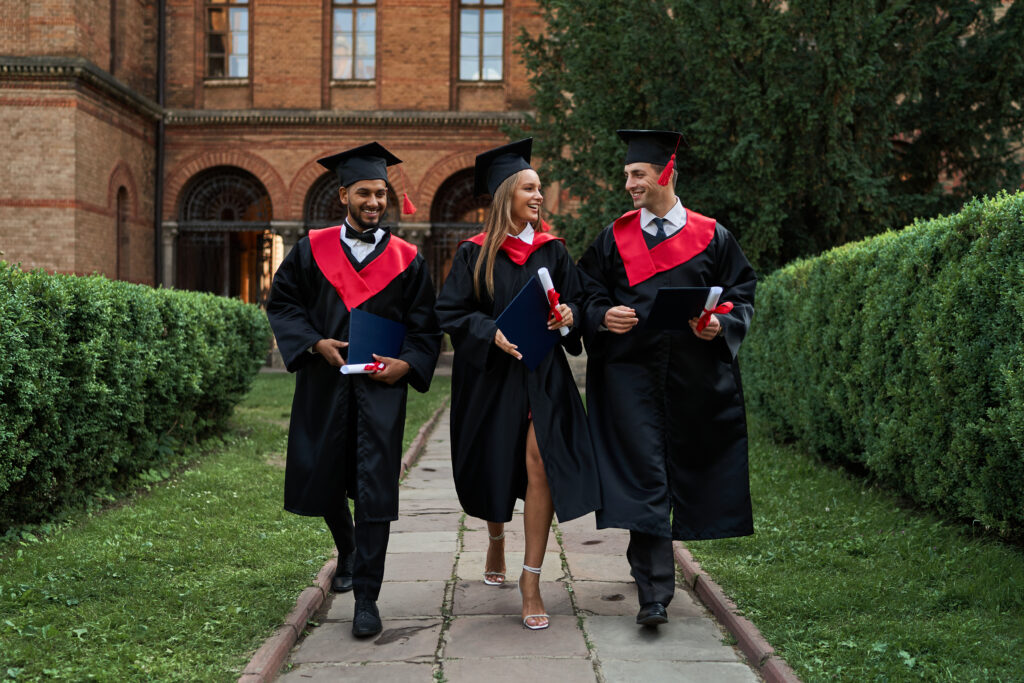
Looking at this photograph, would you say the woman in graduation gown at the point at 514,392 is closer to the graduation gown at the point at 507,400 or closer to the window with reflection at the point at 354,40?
the graduation gown at the point at 507,400

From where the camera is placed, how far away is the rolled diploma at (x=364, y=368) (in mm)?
4184

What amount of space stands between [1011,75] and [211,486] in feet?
35.7

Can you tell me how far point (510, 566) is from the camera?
215 inches

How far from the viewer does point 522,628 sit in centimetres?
430

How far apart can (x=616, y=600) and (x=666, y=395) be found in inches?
44.6

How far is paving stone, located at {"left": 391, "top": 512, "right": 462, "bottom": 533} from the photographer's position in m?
6.46

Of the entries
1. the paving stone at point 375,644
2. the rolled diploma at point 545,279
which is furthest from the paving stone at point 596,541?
the rolled diploma at point 545,279

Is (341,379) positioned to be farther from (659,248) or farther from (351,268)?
(659,248)

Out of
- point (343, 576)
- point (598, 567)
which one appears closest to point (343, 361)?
point (343, 576)

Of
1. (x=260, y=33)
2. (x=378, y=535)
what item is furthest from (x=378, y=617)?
(x=260, y=33)

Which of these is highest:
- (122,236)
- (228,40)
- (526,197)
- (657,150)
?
(228,40)

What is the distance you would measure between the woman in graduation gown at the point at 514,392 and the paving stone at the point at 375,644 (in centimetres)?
48

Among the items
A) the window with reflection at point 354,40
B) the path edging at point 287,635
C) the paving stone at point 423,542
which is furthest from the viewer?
the window with reflection at point 354,40

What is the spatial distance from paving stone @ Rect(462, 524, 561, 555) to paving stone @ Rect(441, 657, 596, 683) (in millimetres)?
1920
